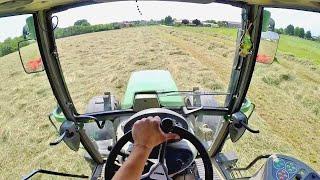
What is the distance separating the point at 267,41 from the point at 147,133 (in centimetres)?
170

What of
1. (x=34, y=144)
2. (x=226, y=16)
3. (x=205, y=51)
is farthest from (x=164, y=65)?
(x=226, y=16)

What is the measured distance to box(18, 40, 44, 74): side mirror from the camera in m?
3.06

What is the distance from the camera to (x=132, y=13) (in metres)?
2.97

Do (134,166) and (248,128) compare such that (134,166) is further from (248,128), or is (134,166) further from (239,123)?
(239,123)

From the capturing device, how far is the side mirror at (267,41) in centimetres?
301

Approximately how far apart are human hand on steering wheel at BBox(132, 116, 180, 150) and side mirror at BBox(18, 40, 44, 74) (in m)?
1.56

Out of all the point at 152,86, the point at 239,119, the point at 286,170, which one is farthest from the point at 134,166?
the point at 152,86

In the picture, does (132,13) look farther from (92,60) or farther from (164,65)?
(92,60)

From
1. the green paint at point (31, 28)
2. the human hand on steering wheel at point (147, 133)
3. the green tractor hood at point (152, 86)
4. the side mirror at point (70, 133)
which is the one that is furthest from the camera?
the green tractor hood at point (152, 86)

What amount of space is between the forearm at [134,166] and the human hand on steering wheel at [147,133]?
0.03m

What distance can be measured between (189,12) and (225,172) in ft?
5.05

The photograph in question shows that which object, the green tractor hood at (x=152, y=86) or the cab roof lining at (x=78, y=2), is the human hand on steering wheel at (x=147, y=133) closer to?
the cab roof lining at (x=78, y=2)

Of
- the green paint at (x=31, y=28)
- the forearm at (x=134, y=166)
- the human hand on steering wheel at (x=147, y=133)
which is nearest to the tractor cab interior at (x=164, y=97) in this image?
the green paint at (x=31, y=28)

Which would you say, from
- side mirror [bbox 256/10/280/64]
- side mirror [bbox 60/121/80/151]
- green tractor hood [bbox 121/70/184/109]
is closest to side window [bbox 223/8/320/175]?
side mirror [bbox 256/10/280/64]
